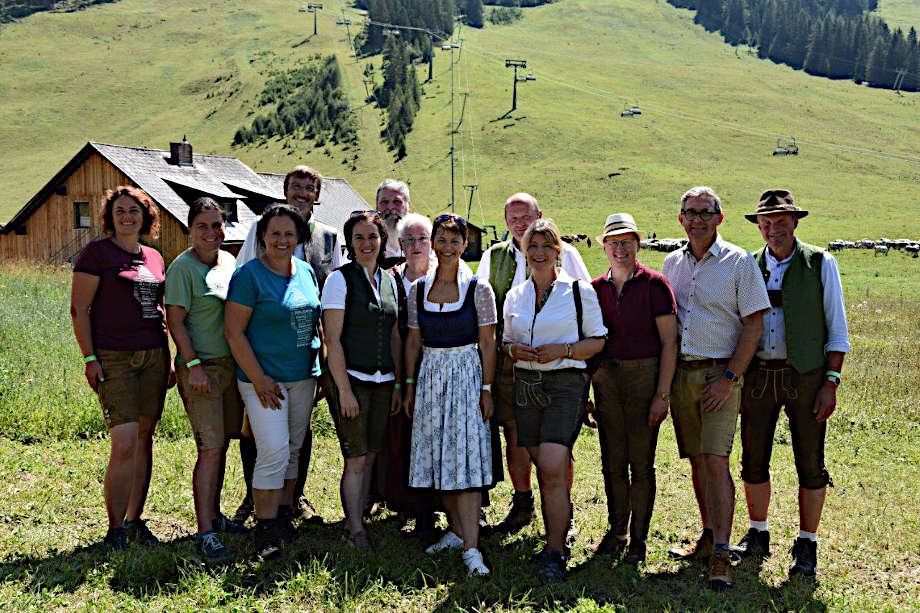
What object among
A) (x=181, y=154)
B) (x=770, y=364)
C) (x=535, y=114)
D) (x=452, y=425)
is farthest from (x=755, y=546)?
(x=535, y=114)

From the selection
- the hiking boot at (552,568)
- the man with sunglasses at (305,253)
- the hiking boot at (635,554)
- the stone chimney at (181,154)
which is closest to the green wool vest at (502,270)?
the man with sunglasses at (305,253)

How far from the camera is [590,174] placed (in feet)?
222

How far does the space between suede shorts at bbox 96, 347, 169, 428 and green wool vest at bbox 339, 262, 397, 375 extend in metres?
1.35

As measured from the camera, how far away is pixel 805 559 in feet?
17.3

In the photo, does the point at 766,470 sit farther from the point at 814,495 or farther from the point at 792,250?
the point at 792,250

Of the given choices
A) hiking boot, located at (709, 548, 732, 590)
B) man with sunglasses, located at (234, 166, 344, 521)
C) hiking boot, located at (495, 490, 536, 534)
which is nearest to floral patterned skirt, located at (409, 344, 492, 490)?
hiking boot, located at (495, 490, 536, 534)

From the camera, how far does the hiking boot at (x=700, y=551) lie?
5.46 meters

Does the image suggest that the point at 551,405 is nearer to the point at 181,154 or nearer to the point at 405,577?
the point at 405,577

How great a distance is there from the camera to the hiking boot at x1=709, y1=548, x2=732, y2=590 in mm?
4969

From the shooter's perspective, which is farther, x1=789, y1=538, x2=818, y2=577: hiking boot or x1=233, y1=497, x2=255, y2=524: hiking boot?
x1=233, y1=497, x2=255, y2=524: hiking boot

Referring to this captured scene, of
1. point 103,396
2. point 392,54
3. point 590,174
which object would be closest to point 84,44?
point 392,54

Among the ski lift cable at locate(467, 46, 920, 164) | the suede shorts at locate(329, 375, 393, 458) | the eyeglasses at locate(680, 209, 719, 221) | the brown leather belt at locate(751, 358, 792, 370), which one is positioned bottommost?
the suede shorts at locate(329, 375, 393, 458)

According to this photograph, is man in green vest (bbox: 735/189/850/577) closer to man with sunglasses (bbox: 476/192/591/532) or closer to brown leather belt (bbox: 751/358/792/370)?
brown leather belt (bbox: 751/358/792/370)

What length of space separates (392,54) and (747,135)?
4818cm
